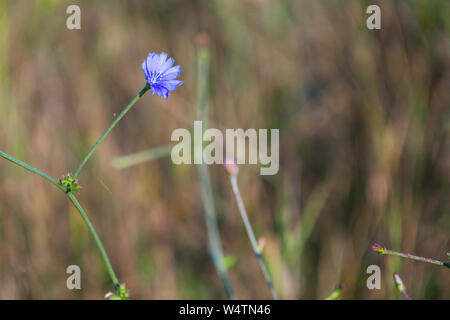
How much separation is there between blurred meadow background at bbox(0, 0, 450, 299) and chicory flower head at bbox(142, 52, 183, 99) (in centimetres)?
72

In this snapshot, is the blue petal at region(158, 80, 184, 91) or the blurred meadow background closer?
the blue petal at region(158, 80, 184, 91)

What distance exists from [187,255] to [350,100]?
1105 millimetres

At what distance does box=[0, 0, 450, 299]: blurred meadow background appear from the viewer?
1995 millimetres

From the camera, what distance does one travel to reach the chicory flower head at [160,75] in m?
1.17

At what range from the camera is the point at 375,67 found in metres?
2.27

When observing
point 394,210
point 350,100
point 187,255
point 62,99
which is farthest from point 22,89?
point 394,210

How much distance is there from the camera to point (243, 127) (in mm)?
2508

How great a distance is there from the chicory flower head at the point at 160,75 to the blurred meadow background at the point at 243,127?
725 mm

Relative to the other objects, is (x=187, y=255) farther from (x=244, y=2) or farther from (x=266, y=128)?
(x=244, y=2)

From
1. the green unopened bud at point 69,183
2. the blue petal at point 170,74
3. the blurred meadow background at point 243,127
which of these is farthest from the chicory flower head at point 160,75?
the blurred meadow background at point 243,127

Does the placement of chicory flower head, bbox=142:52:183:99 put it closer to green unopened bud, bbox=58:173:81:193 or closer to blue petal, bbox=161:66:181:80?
blue petal, bbox=161:66:181:80

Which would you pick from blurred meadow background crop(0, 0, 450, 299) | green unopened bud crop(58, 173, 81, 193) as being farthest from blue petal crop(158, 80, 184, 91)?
blurred meadow background crop(0, 0, 450, 299)

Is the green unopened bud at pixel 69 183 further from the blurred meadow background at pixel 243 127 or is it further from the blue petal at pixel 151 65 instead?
the blurred meadow background at pixel 243 127

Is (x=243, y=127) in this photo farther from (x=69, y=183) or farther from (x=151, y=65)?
(x=69, y=183)
